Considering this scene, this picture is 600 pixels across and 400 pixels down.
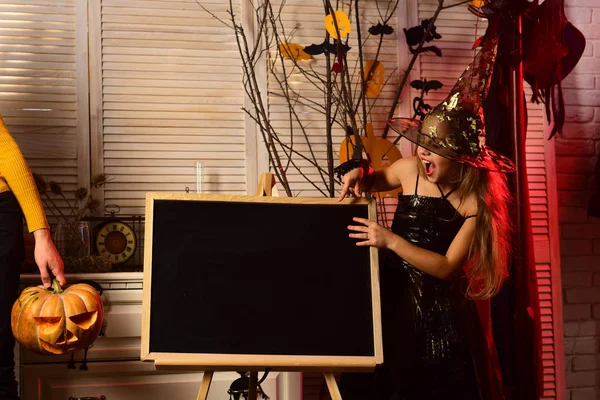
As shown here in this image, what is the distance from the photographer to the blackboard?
1.63m

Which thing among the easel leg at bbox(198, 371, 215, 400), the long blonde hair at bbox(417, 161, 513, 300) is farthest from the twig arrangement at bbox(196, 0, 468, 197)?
the easel leg at bbox(198, 371, 215, 400)

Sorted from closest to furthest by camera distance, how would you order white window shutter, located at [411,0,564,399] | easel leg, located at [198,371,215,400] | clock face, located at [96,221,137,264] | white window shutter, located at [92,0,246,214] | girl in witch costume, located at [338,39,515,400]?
easel leg, located at [198,371,215,400] < girl in witch costume, located at [338,39,515,400] < clock face, located at [96,221,137,264] < white window shutter, located at [92,0,246,214] < white window shutter, located at [411,0,564,399]

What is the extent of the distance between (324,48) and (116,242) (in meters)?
1.21

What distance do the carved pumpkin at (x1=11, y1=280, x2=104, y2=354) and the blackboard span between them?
0.38 metres

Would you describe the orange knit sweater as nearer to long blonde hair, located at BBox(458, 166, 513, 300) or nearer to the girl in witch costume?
the girl in witch costume

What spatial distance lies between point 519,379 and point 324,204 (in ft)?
4.27

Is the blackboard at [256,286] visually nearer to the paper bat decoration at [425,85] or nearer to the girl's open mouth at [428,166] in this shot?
the girl's open mouth at [428,166]

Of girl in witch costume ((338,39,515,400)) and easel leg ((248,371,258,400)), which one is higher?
girl in witch costume ((338,39,515,400))

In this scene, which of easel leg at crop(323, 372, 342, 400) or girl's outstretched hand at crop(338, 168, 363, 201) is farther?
girl's outstretched hand at crop(338, 168, 363, 201)

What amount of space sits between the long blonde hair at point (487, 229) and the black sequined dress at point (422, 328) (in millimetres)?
71

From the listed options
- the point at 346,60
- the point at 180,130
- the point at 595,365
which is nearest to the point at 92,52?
the point at 180,130

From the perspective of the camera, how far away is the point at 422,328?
6.15 feet

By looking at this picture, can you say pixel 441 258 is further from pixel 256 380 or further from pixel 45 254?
pixel 45 254

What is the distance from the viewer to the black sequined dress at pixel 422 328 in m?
1.85
